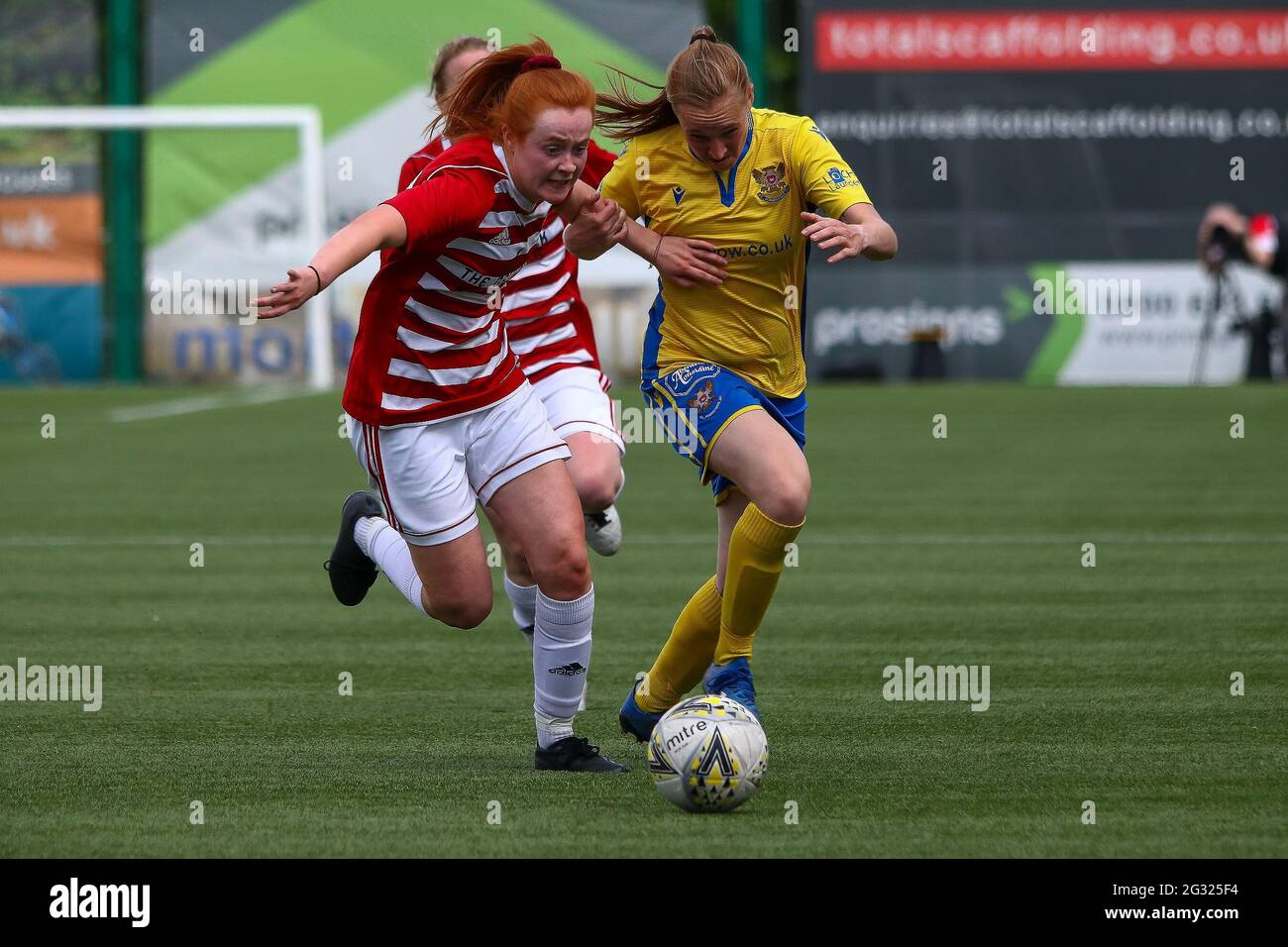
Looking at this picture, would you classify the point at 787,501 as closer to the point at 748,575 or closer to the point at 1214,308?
the point at 748,575

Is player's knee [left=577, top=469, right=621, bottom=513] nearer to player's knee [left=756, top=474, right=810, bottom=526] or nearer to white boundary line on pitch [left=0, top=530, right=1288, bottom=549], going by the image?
player's knee [left=756, top=474, right=810, bottom=526]

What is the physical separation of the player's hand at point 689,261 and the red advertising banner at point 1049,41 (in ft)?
63.8

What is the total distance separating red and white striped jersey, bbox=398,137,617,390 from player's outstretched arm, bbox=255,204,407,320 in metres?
1.59

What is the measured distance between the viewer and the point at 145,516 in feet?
43.3

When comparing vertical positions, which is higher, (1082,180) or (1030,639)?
(1082,180)

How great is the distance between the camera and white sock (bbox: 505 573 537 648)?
7.28 meters

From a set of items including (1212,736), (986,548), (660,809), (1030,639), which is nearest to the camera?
(660,809)

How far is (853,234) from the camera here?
5.89 metres

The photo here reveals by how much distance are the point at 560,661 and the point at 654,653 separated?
2.16 m

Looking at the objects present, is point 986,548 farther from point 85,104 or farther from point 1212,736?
point 85,104

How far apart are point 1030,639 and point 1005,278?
17.1 m
